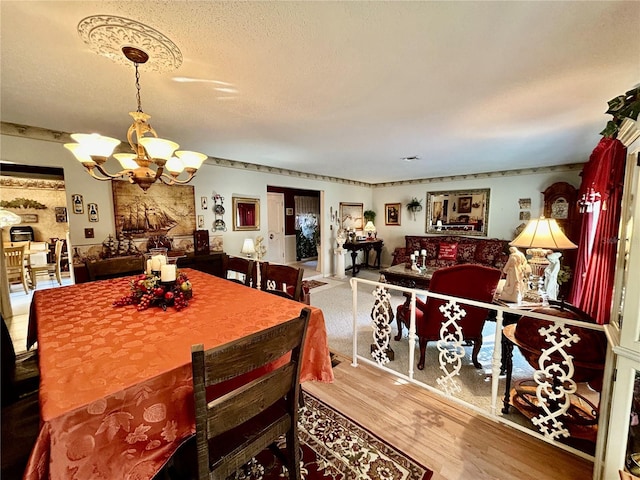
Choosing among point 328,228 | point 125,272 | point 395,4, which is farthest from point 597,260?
point 125,272

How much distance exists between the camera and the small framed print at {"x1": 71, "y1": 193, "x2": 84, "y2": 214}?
3.10 meters

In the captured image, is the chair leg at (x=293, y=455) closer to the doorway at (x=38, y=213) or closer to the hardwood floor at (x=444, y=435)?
the hardwood floor at (x=444, y=435)

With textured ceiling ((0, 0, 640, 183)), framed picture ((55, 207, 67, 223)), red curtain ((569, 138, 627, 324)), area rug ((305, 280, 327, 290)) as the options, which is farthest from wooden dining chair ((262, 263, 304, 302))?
framed picture ((55, 207, 67, 223))

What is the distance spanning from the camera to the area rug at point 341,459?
1.38 m

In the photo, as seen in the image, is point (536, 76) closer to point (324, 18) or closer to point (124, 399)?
point (324, 18)

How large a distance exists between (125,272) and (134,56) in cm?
192

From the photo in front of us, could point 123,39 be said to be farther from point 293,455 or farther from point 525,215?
point 525,215

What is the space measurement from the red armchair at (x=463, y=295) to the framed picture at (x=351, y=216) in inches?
172

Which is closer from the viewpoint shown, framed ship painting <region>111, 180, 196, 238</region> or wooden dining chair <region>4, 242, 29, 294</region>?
framed ship painting <region>111, 180, 196, 238</region>

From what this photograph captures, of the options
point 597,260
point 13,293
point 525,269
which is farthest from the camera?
point 13,293

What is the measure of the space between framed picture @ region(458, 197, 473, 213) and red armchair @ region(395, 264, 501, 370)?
4366 millimetres

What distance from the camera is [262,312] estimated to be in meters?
1.53

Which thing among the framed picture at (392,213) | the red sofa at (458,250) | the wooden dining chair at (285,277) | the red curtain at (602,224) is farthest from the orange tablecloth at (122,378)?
the framed picture at (392,213)

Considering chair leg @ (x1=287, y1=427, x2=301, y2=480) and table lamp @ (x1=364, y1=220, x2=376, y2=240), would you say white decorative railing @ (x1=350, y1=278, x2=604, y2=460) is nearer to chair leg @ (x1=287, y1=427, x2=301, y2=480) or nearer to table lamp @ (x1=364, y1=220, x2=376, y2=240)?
chair leg @ (x1=287, y1=427, x2=301, y2=480)
